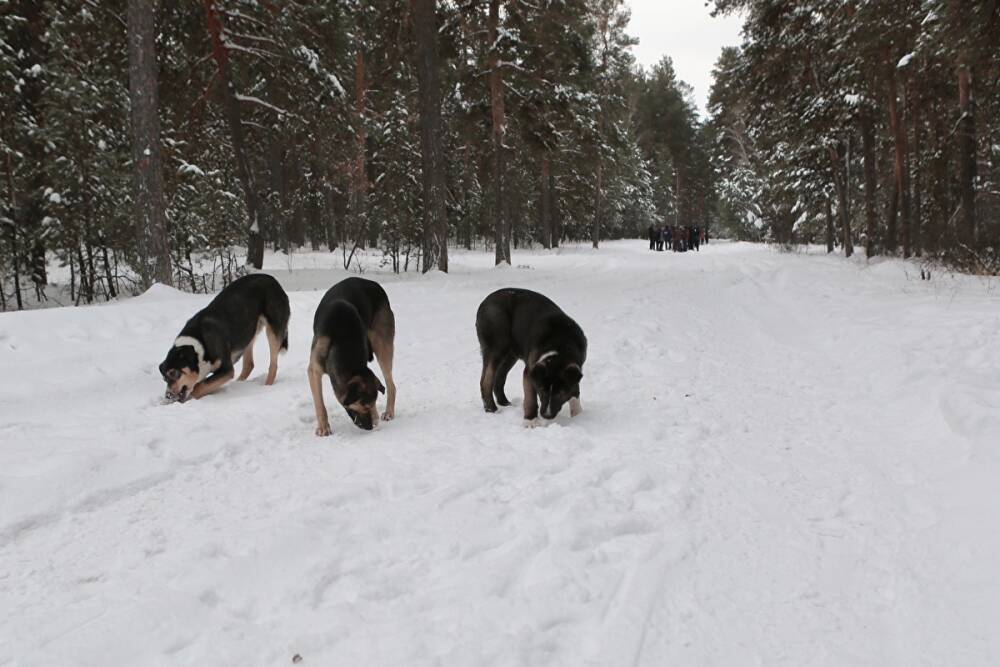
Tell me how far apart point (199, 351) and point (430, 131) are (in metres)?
12.2

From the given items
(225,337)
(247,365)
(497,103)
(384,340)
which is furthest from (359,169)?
(384,340)

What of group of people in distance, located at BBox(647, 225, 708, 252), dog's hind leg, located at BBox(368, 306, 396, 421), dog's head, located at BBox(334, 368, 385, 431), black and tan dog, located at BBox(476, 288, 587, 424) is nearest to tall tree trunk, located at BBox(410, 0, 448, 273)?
dog's hind leg, located at BBox(368, 306, 396, 421)

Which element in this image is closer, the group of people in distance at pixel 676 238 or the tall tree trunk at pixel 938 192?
the tall tree trunk at pixel 938 192

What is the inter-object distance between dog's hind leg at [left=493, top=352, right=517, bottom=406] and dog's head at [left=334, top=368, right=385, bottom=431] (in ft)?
4.40

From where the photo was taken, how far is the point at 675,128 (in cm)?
7262

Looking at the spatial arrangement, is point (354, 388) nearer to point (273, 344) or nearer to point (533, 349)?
point (533, 349)

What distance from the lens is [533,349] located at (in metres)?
5.44

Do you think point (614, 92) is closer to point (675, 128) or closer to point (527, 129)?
point (527, 129)

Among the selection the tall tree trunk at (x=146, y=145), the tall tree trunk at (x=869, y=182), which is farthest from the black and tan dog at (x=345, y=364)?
the tall tree trunk at (x=869, y=182)

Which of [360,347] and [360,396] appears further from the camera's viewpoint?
[360,347]

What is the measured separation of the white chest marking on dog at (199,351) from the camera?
637 cm

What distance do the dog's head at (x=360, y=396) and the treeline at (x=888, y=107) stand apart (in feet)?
41.6

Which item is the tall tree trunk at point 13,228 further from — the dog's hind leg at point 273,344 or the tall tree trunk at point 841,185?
the tall tree trunk at point 841,185

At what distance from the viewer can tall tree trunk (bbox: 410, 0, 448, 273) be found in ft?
53.9
